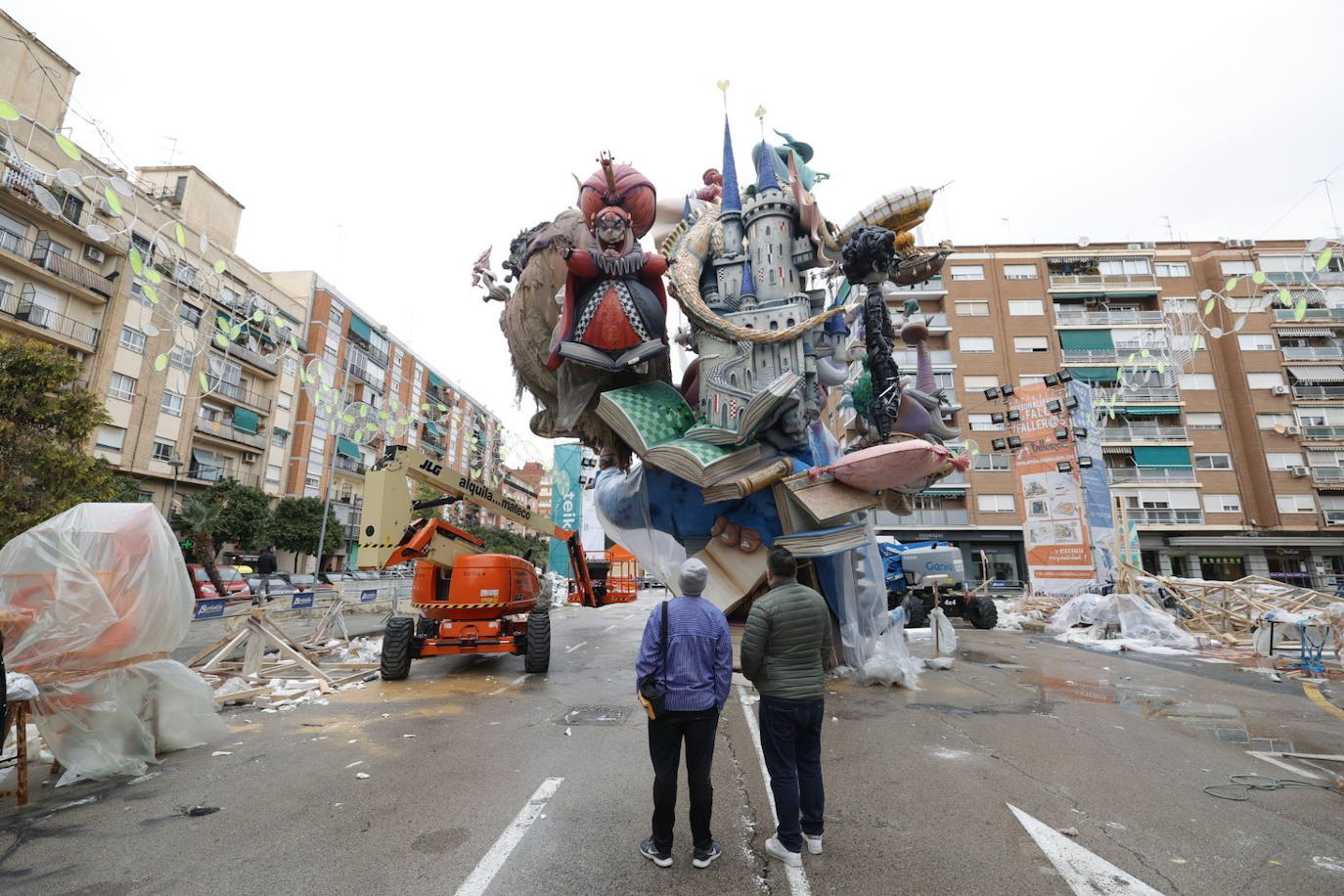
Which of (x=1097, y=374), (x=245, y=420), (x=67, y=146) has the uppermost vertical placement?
(x=1097, y=374)

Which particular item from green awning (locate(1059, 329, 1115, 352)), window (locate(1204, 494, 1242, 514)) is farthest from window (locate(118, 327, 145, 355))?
window (locate(1204, 494, 1242, 514))

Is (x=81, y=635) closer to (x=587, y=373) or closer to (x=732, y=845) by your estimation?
(x=732, y=845)

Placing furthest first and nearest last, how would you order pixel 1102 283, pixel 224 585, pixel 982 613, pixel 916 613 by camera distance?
1. pixel 1102 283
2. pixel 224 585
3. pixel 982 613
4. pixel 916 613

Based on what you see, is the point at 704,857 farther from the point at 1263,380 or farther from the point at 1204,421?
the point at 1263,380

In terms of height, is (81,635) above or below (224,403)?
below

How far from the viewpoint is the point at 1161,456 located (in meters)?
33.1

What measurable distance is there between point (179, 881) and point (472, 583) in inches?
253

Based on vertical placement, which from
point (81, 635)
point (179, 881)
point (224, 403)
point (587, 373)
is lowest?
point (179, 881)

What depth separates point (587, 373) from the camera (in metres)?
9.51

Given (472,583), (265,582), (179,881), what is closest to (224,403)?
(265,582)

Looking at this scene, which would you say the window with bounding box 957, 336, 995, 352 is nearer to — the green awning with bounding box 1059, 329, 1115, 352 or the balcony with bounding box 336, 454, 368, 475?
the green awning with bounding box 1059, 329, 1115, 352

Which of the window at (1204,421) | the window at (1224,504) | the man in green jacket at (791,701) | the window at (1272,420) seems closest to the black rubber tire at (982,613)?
the man in green jacket at (791,701)

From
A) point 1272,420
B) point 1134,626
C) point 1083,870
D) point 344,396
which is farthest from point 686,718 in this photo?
point 1272,420

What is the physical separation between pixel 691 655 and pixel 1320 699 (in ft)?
33.2
